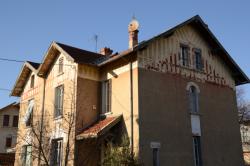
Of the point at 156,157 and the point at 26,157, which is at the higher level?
the point at 156,157

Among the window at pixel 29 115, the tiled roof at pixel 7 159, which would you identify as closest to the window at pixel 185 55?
the window at pixel 29 115

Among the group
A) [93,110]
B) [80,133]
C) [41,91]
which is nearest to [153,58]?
[93,110]

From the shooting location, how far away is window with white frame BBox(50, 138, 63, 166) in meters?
17.3

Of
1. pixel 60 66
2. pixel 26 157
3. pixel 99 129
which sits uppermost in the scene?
pixel 60 66

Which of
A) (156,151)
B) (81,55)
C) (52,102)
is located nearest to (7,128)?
(52,102)

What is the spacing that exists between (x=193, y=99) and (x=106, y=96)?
494 centimetres

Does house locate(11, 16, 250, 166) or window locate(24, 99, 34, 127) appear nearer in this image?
house locate(11, 16, 250, 166)

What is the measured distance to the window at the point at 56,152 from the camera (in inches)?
684

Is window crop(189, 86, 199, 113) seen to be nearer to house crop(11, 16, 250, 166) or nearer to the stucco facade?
house crop(11, 16, 250, 166)

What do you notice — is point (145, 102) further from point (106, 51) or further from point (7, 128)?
point (7, 128)

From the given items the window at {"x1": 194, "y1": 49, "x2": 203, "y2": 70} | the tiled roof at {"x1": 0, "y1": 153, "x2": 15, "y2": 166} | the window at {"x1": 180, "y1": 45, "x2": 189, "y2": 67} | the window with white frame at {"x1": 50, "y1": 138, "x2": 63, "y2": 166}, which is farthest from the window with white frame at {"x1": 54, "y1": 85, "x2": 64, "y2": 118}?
the tiled roof at {"x1": 0, "y1": 153, "x2": 15, "y2": 166}

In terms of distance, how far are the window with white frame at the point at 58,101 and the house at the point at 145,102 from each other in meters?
0.06

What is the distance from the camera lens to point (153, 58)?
16.8m

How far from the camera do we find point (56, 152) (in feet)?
58.4
